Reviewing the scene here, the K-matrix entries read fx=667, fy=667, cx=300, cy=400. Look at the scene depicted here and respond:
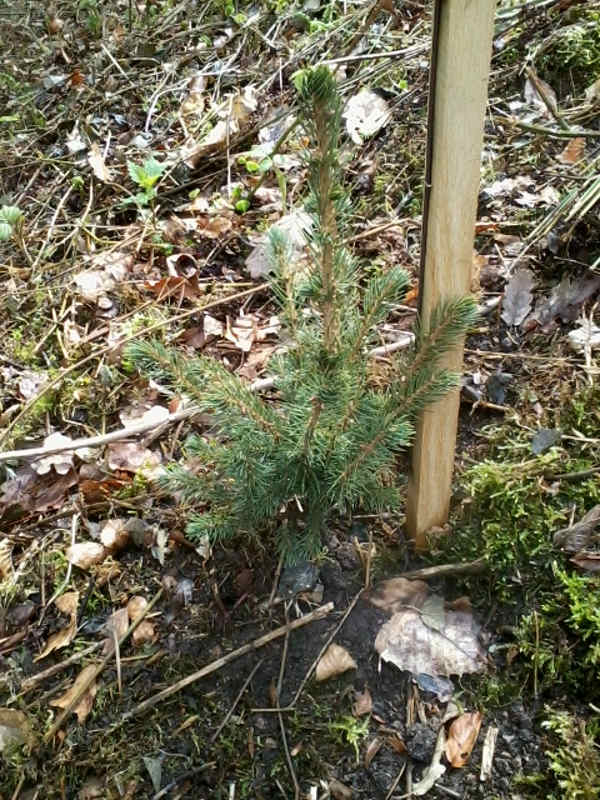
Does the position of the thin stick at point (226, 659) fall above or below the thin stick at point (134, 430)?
below

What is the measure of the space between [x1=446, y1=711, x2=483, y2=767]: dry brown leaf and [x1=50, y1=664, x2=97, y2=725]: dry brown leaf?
0.86 meters

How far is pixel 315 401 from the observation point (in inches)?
49.8

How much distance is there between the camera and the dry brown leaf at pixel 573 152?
7.49 feet

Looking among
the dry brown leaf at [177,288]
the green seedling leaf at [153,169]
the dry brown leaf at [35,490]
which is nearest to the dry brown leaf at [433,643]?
the dry brown leaf at [35,490]

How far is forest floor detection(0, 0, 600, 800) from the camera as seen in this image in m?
1.50

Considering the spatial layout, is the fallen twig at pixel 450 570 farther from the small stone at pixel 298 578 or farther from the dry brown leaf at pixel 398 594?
the small stone at pixel 298 578

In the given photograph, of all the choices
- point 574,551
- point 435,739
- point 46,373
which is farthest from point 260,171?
point 435,739

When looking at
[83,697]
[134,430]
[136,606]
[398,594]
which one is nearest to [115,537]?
[136,606]

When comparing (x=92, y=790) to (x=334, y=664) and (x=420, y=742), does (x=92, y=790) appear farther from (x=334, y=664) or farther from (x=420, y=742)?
(x=420, y=742)

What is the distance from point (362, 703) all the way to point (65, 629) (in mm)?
813

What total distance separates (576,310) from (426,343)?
0.90 m

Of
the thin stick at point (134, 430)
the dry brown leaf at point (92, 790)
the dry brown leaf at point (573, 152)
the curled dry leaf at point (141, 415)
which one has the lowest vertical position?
the dry brown leaf at point (92, 790)

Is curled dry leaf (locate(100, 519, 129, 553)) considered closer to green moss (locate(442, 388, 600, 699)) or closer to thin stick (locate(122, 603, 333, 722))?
thin stick (locate(122, 603, 333, 722))

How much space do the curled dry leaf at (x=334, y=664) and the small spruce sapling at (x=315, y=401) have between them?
0.26 meters
